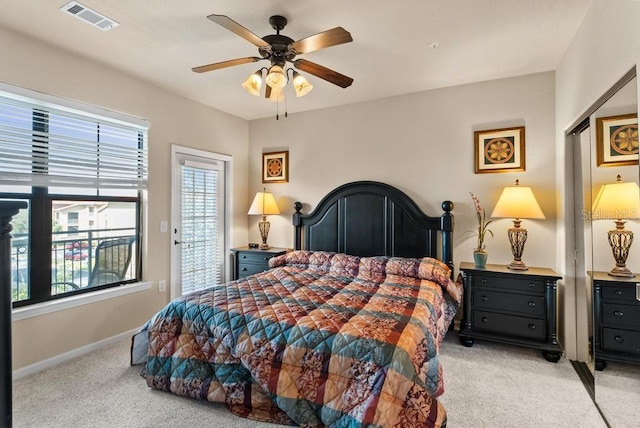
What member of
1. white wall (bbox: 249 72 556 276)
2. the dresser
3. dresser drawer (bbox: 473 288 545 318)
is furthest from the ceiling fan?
dresser drawer (bbox: 473 288 545 318)

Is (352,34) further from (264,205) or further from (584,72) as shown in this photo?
(264,205)

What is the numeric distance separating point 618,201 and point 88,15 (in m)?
3.66

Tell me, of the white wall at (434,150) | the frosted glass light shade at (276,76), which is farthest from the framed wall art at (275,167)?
the frosted glass light shade at (276,76)

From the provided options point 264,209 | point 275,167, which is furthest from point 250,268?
point 275,167

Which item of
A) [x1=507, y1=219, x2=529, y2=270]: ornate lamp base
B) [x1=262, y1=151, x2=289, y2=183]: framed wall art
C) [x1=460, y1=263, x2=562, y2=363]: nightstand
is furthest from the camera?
[x1=262, y1=151, x2=289, y2=183]: framed wall art

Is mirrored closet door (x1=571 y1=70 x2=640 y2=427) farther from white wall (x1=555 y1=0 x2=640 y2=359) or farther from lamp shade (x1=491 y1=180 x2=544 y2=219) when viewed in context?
lamp shade (x1=491 y1=180 x2=544 y2=219)

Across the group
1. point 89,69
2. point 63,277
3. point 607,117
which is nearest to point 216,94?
point 89,69

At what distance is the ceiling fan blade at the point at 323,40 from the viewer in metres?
1.89

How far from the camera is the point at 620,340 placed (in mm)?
1880

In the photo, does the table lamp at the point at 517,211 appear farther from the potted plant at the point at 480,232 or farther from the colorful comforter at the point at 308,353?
the colorful comforter at the point at 308,353

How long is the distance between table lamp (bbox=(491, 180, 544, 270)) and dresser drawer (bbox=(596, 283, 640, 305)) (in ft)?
3.00

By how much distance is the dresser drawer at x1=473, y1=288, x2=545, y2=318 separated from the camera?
9.20ft

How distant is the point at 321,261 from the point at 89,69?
2.87 m

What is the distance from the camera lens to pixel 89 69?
9.52ft
